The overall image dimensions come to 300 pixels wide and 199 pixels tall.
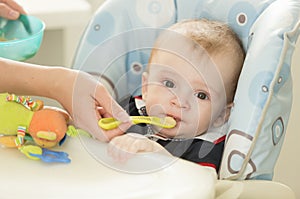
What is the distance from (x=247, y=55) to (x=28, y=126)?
15.6 inches

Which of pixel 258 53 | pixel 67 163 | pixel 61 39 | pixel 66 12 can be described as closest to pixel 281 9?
pixel 258 53

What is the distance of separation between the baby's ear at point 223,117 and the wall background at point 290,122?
539mm

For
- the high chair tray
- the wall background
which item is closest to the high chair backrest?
the high chair tray

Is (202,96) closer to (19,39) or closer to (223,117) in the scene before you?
(223,117)

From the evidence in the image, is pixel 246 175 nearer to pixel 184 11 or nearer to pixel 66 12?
pixel 184 11

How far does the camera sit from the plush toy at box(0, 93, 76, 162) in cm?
93

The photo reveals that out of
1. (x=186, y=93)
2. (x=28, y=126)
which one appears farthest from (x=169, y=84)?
(x=28, y=126)

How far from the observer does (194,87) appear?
108 cm

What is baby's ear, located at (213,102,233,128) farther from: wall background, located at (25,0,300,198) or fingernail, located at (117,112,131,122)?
wall background, located at (25,0,300,198)

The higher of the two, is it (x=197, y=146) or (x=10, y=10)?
(x=10, y=10)

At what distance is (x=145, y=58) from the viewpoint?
1.27 meters

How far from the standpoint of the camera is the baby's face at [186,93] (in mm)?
1052

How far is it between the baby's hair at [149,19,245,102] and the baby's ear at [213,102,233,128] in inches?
0.5

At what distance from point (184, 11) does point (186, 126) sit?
26 centimetres
